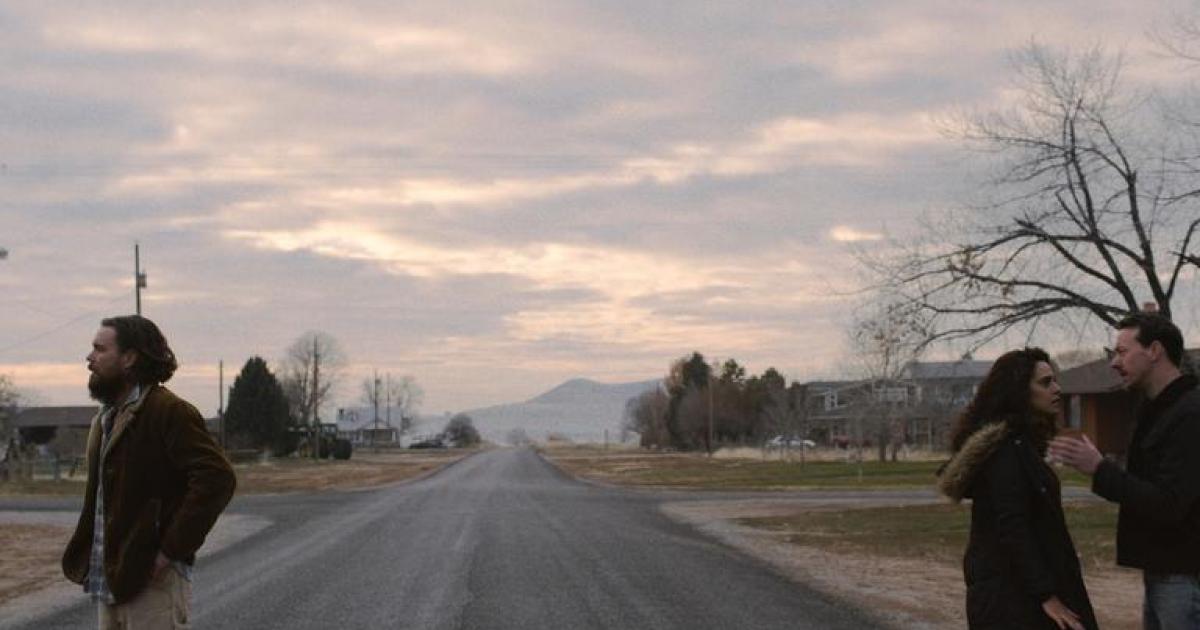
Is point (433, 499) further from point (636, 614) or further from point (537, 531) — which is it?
point (636, 614)

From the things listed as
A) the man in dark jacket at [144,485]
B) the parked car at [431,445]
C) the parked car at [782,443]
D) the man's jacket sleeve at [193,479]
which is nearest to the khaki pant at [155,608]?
the man in dark jacket at [144,485]

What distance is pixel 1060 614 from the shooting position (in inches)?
201

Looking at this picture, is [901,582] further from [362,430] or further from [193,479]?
[362,430]

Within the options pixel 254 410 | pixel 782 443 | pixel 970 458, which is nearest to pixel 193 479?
pixel 970 458

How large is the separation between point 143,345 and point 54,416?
12769 centimetres

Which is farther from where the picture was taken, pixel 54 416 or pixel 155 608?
pixel 54 416

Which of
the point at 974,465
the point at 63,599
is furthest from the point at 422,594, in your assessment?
the point at 974,465

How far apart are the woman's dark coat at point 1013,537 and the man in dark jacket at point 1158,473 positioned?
0.54 ft

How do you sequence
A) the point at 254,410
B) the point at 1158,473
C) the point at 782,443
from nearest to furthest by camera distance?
the point at 1158,473
the point at 254,410
the point at 782,443

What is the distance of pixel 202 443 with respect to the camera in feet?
18.7

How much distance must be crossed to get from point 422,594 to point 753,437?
101658mm

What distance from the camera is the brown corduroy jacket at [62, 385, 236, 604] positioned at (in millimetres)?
5539

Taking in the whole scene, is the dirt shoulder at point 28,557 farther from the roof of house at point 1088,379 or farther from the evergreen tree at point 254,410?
the evergreen tree at point 254,410

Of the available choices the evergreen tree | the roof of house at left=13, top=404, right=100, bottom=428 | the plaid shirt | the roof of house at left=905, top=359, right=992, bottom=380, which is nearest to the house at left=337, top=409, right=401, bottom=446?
the roof of house at left=13, top=404, right=100, bottom=428
